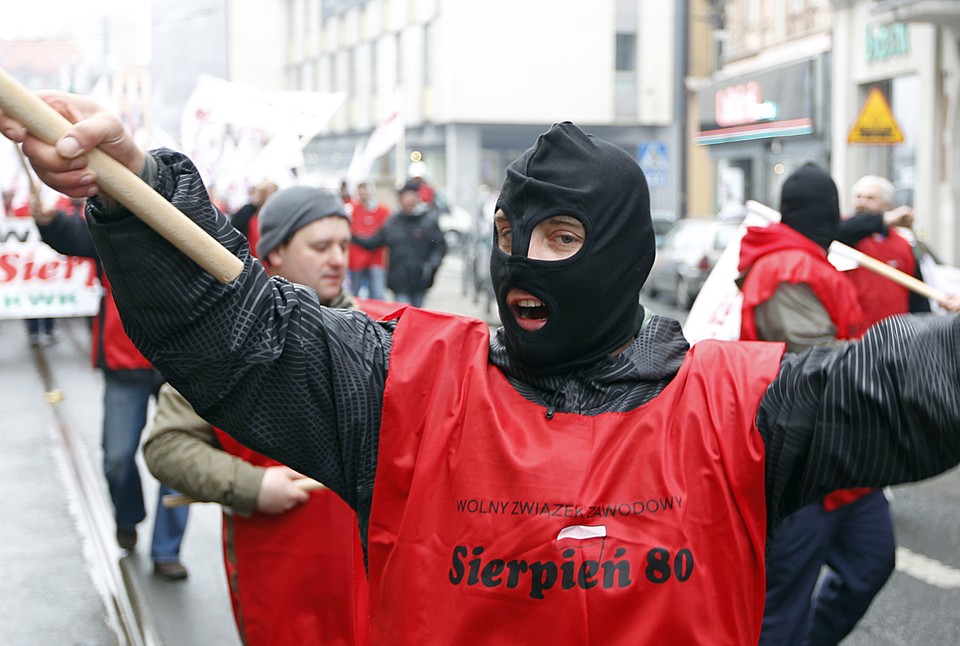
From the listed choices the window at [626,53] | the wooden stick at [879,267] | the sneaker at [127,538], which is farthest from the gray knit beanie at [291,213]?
the window at [626,53]

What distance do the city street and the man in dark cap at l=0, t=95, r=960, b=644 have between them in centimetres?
333

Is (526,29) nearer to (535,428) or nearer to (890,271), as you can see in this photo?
(890,271)

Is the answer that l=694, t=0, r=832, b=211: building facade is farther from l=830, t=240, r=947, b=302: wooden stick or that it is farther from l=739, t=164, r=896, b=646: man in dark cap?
l=739, t=164, r=896, b=646: man in dark cap

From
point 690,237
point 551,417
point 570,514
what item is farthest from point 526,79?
point 570,514

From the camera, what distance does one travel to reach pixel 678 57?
43.7 meters

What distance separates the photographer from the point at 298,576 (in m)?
3.33

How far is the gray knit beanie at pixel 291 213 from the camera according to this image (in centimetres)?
407

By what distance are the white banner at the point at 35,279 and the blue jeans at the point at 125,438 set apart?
25.6 feet

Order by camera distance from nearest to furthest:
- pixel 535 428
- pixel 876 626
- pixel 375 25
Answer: pixel 535 428
pixel 876 626
pixel 375 25

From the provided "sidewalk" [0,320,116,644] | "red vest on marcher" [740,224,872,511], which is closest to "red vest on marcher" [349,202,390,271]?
"sidewalk" [0,320,116,644]

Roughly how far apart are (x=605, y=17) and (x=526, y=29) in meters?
2.84

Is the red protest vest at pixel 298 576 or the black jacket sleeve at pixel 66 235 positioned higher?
the black jacket sleeve at pixel 66 235

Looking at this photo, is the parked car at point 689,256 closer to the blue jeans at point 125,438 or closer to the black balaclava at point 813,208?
the blue jeans at point 125,438

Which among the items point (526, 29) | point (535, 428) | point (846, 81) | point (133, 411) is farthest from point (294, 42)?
point (535, 428)
